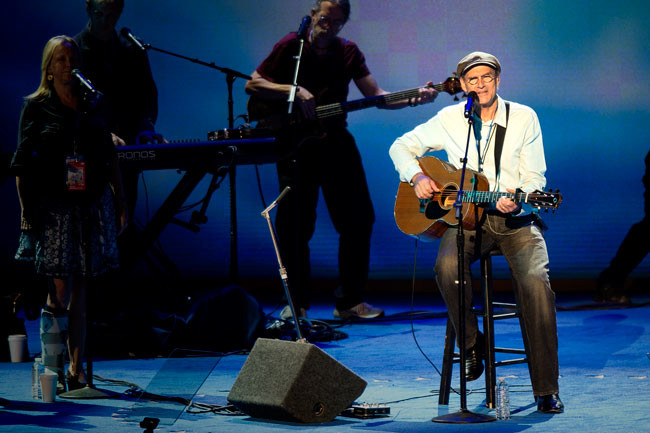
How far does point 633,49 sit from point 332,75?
2.85 meters

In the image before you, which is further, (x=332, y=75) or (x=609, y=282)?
(x=609, y=282)

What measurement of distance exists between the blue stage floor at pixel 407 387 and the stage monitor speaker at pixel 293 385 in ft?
0.22

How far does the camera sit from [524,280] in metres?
3.98

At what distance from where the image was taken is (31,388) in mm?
4680

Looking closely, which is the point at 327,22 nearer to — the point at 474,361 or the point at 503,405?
the point at 474,361

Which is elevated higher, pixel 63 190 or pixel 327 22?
pixel 327 22

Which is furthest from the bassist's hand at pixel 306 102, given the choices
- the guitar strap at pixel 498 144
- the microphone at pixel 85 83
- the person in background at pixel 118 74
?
the guitar strap at pixel 498 144

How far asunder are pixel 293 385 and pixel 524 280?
3.67ft

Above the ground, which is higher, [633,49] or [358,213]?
[633,49]

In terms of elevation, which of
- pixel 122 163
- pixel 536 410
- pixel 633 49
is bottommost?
pixel 536 410

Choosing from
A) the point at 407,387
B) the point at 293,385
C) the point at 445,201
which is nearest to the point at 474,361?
the point at 407,387

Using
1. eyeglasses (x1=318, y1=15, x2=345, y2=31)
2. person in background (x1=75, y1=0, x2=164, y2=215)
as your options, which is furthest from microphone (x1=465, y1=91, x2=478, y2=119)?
person in background (x1=75, y1=0, x2=164, y2=215)

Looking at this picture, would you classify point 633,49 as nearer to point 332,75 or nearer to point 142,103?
point 332,75

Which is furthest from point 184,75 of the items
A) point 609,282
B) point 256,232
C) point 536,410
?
point 536,410
